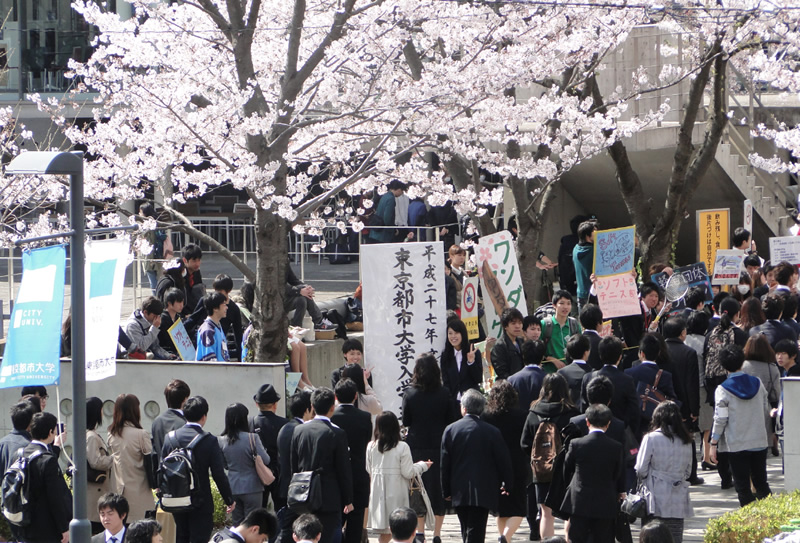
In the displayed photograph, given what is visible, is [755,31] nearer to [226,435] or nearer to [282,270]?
[282,270]

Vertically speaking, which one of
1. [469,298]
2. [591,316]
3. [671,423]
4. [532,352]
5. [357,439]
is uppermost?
[469,298]

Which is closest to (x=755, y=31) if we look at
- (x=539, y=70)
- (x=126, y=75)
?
(x=539, y=70)

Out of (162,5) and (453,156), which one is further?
(453,156)

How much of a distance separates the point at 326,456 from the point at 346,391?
0.62 m

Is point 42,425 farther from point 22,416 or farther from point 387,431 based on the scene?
point 387,431

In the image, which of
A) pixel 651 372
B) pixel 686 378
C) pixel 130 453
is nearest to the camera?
pixel 130 453

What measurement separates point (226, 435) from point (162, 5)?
6.15m

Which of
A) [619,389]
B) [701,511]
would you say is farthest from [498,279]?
[701,511]

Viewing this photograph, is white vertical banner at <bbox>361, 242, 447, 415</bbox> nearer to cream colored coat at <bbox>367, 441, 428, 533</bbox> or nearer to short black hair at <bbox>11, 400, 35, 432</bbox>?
cream colored coat at <bbox>367, 441, 428, 533</bbox>

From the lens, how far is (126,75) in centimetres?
1138

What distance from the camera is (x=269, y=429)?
828 centimetres

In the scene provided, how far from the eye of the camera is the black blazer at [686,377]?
980cm

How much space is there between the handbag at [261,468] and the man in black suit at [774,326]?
5075 millimetres

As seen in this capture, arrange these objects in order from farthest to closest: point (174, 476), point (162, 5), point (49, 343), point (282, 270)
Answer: point (162, 5) < point (282, 270) < point (174, 476) < point (49, 343)
